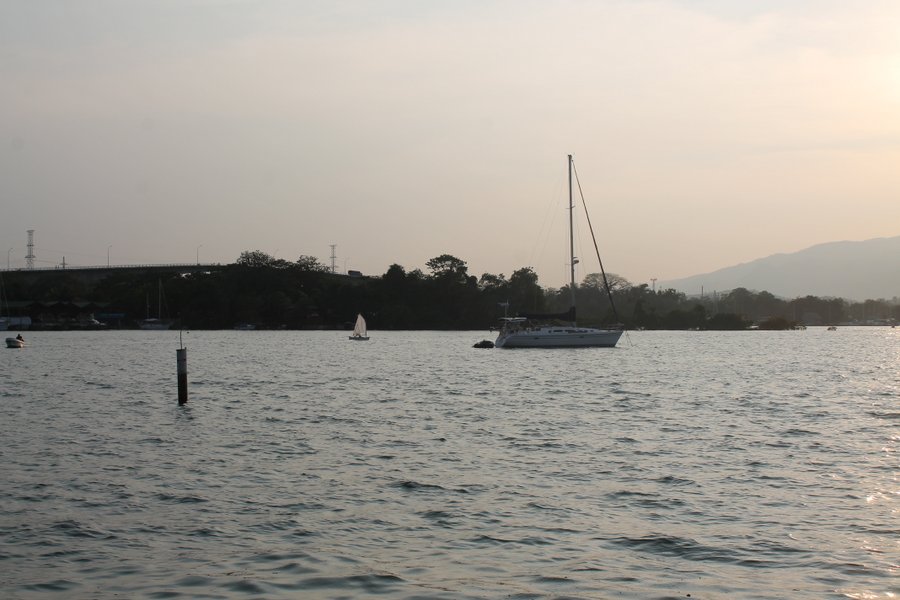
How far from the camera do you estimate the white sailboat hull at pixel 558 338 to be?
95250 mm

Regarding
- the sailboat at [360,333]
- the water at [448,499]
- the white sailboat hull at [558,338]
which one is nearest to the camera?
the water at [448,499]

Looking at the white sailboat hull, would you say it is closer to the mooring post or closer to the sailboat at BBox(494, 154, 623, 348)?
the sailboat at BBox(494, 154, 623, 348)

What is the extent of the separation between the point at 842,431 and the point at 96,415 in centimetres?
2570

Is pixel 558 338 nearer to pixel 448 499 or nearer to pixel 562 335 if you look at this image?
pixel 562 335

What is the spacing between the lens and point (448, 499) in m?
19.2

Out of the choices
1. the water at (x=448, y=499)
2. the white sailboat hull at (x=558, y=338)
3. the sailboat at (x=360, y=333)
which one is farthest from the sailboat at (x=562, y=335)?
the water at (x=448, y=499)

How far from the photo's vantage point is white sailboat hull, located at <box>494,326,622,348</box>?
95.2 m

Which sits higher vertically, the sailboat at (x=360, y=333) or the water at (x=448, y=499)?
the sailboat at (x=360, y=333)

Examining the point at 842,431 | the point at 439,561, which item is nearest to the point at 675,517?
the point at 439,561

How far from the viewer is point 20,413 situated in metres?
36.4

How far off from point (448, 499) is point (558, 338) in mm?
76593

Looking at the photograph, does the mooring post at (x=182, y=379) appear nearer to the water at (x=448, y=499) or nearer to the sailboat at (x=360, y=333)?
the water at (x=448, y=499)

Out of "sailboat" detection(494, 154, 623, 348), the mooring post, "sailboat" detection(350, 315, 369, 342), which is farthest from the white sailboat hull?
the mooring post

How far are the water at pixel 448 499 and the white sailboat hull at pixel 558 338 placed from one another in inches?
2090
